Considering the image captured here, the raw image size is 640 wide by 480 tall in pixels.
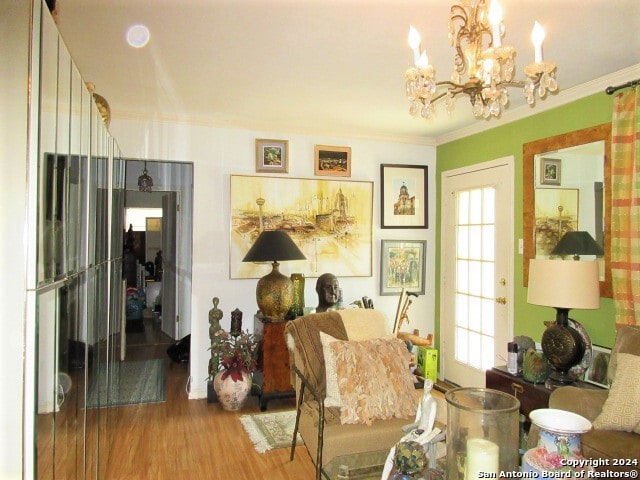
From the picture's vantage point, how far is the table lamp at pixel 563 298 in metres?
2.61

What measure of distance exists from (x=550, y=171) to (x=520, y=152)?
35 centimetres

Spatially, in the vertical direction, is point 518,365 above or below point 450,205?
below

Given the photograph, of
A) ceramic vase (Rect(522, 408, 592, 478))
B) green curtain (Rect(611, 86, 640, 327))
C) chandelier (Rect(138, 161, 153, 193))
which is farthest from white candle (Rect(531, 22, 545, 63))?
chandelier (Rect(138, 161, 153, 193))

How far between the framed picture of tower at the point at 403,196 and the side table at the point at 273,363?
1577mm

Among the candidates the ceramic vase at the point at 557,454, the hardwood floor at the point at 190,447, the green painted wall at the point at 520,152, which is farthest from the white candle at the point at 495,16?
the hardwood floor at the point at 190,447

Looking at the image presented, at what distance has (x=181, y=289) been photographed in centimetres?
557

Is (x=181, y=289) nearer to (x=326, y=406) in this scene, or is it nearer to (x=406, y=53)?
(x=326, y=406)

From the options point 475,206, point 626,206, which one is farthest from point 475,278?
point 626,206

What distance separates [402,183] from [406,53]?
209 cm

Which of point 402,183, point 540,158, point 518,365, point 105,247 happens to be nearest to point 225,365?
point 105,247

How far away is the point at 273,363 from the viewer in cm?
366

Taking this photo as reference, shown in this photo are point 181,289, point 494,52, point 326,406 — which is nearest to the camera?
point 494,52

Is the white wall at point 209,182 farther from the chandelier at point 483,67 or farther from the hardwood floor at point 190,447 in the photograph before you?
the chandelier at point 483,67

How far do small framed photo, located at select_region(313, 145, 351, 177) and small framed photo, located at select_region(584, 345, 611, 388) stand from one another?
252 cm
